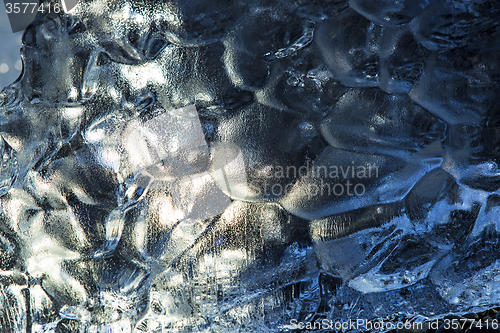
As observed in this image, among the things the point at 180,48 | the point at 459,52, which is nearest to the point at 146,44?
the point at 180,48

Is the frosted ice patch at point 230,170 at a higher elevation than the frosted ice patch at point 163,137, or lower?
lower

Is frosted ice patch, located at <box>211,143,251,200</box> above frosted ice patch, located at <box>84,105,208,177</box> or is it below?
below

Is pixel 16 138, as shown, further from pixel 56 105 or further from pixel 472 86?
pixel 472 86

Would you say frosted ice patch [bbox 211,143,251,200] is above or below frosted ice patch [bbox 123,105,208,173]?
below

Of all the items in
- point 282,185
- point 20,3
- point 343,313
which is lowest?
point 343,313

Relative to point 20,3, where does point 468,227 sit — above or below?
below

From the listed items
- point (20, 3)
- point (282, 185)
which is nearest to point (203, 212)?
point (282, 185)

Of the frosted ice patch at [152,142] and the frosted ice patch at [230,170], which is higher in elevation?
the frosted ice patch at [152,142]
